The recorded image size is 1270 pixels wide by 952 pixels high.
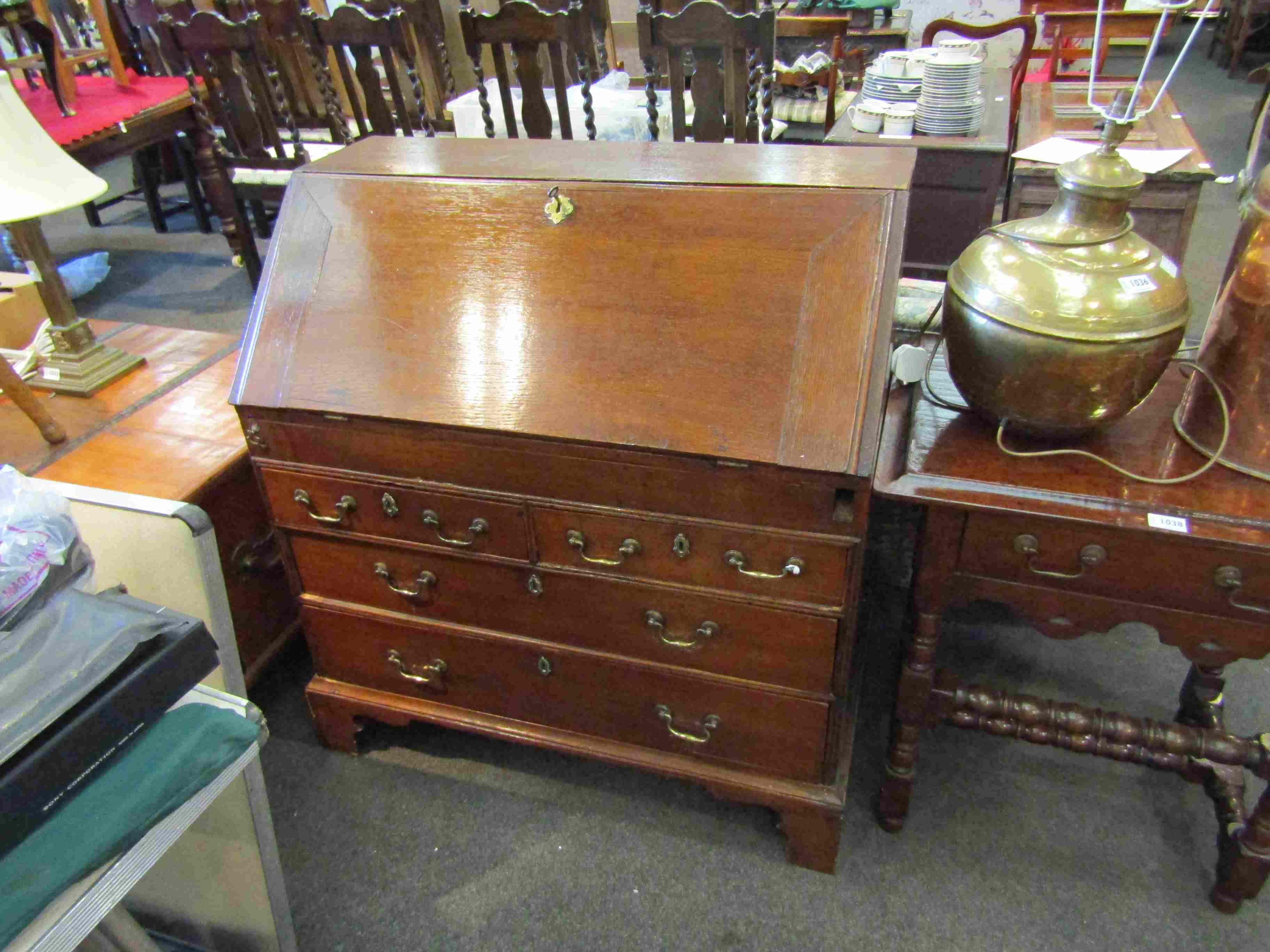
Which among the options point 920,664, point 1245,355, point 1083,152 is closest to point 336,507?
point 920,664

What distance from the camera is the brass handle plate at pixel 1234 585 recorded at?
996 millimetres

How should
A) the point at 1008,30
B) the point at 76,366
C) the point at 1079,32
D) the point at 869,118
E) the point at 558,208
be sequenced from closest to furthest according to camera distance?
the point at 558,208 < the point at 76,366 < the point at 869,118 < the point at 1008,30 < the point at 1079,32

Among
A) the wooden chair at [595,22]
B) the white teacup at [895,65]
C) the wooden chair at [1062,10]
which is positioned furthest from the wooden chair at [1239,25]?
the wooden chair at [595,22]

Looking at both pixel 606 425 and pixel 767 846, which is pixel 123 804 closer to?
pixel 606 425

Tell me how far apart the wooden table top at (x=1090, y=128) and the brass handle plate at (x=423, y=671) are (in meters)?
1.90

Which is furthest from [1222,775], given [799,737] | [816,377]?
[816,377]

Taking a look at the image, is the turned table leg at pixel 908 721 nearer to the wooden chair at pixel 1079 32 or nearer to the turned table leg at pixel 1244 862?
the turned table leg at pixel 1244 862

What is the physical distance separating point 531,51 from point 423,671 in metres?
1.60

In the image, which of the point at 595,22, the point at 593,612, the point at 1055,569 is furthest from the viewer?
the point at 595,22

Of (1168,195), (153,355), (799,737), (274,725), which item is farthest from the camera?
(1168,195)

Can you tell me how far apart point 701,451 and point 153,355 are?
60.3 inches

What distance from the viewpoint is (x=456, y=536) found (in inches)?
50.4

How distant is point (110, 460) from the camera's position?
159 centimetres

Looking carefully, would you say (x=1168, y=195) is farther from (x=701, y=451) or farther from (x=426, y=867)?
(x=426, y=867)
